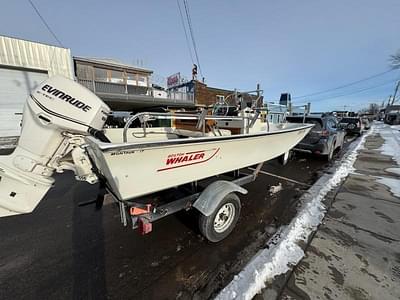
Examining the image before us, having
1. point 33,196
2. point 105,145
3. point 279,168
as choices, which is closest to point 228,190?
point 105,145

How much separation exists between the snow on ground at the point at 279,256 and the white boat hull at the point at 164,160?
1.15 metres

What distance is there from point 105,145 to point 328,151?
6.89 meters

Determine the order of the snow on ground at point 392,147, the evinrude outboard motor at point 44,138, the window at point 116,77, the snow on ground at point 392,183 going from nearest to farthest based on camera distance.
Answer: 1. the evinrude outboard motor at point 44,138
2. the snow on ground at point 392,183
3. the snow on ground at point 392,147
4. the window at point 116,77

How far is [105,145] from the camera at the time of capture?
→ 59.5 inches

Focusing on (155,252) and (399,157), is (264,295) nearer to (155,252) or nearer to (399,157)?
A: (155,252)

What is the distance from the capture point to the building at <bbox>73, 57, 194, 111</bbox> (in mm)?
13050

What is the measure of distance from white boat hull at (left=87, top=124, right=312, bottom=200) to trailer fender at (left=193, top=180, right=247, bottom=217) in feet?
0.69

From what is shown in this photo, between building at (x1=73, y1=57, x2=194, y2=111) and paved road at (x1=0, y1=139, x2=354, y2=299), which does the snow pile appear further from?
building at (x1=73, y1=57, x2=194, y2=111)

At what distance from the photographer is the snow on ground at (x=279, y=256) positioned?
173 centimetres

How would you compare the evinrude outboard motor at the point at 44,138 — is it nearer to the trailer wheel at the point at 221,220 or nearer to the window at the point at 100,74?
the trailer wheel at the point at 221,220

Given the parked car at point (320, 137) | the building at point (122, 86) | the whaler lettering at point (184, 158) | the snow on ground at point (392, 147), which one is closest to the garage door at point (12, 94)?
the building at point (122, 86)

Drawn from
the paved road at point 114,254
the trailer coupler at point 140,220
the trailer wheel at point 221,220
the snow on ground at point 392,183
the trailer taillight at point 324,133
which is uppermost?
the trailer taillight at point 324,133

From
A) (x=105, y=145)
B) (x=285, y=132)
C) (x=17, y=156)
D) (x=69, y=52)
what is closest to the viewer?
(x=105, y=145)

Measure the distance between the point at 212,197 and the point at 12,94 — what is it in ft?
43.5
